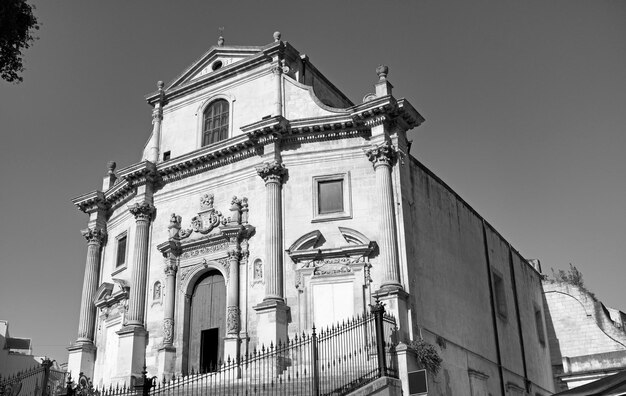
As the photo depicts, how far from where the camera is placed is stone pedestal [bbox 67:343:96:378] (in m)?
24.0

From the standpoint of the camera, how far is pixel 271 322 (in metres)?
19.1

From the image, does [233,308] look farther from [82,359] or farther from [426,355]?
[82,359]

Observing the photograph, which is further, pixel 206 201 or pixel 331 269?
pixel 206 201

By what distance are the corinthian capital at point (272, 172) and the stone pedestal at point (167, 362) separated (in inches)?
237

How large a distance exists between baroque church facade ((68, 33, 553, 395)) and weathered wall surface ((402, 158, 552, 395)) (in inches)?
3.5

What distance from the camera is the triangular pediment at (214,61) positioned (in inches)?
956

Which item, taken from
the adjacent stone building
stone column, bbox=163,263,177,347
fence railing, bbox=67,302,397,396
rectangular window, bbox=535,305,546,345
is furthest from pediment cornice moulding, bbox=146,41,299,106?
A: the adjacent stone building

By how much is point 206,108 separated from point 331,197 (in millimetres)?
6450

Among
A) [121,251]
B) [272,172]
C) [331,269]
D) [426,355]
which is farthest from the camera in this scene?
[121,251]

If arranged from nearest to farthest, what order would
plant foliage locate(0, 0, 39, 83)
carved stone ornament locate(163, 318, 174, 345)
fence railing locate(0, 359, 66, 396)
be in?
plant foliage locate(0, 0, 39, 83), fence railing locate(0, 359, 66, 396), carved stone ornament locate(163, 318, 174, 345)

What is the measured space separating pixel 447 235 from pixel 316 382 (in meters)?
10.8

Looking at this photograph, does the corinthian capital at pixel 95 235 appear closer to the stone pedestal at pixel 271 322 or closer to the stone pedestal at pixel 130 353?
the stone pedestal at pixel 130 353

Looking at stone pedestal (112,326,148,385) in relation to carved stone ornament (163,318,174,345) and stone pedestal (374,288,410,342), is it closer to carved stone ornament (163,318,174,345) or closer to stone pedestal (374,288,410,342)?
carved stone ornament (163,318,174,345)

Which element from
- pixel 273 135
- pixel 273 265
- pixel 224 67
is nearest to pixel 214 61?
pixel 224 67
